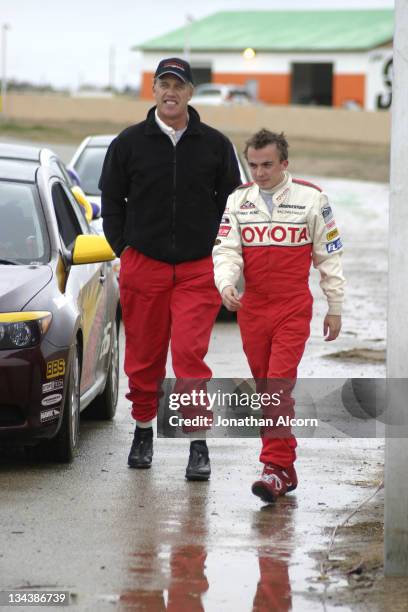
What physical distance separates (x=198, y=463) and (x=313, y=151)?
4288 centimetres

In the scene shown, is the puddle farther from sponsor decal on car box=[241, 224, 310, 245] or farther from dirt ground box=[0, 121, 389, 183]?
dirt ground box=[0, 121, 389, 183]

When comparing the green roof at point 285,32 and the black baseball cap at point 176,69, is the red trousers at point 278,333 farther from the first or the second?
the green roof at point 285,32

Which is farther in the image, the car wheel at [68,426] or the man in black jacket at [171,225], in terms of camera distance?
the car wheel at [68,426]

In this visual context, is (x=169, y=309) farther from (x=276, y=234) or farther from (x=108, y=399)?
(x=108, y=399)

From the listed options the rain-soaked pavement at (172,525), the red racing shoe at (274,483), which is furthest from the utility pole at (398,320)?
the red racing shoe at (274,483)

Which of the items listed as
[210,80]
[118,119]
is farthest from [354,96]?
[118,119]

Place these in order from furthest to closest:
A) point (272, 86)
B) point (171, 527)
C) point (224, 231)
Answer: point (272, 86)
point (224, 231)
point (171, 527)

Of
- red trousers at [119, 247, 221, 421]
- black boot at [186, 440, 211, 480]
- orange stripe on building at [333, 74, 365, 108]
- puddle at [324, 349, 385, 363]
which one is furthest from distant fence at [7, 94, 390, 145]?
black boot at [186, 440, 211, 480]

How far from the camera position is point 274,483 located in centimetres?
709

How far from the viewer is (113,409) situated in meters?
9.52

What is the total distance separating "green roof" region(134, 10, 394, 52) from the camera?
85688 mm

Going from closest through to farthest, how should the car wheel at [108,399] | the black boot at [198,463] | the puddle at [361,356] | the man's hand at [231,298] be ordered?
the man's hand at [231,298] → the black boot at [198,463] → the car wheel at [108,399] → the puddle at [361,356]

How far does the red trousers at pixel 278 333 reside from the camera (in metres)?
7.13

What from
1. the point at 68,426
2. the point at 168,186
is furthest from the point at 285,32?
the point at 68,426
